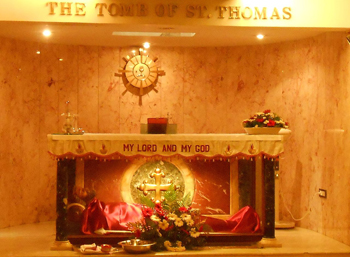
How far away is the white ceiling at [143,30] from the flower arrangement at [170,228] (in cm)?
258

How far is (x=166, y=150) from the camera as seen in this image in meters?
7.01

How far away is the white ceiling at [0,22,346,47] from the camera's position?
25.2 ft

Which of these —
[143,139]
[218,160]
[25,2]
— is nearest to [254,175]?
[218,160]

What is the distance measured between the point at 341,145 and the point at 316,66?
4.89ft

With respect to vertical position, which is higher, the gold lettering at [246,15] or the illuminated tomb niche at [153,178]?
the gold lettering at [246,15]

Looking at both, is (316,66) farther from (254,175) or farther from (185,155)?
(185,155)

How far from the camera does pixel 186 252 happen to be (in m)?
6.63

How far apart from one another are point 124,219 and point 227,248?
55.2 inches

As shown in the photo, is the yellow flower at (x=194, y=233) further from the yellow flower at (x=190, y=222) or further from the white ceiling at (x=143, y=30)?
the white ceiling at (x=143, y=30)

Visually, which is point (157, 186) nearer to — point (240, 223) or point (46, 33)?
point (240, 223)

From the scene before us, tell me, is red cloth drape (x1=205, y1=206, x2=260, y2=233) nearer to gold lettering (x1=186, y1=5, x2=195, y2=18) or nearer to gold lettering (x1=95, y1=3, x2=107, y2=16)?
gold lettering (x1=186, y1=5, x2=195, y2=18)

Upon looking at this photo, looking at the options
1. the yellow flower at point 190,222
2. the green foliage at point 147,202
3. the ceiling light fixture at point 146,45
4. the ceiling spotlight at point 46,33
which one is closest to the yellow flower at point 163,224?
the yellow flower at point 190,222

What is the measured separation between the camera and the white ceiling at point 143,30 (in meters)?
7.67

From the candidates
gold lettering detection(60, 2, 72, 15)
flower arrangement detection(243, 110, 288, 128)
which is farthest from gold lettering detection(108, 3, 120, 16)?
flower arrangement detection(243, 110, 288, 128)
